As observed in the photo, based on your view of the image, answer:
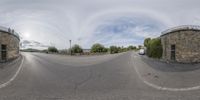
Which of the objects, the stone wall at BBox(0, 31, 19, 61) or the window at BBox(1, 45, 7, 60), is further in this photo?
the stone wall at BBox(0, 31, 19, 61)

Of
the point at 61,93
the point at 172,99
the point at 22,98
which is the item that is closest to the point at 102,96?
the point at 61,93

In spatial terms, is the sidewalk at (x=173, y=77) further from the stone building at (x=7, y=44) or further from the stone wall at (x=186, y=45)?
the stone building at (x=7, y=44)

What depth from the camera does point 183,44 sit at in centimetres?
2069

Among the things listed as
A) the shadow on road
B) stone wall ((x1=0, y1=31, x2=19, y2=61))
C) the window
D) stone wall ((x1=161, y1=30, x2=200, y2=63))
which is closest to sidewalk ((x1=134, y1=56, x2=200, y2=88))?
the shadow on road

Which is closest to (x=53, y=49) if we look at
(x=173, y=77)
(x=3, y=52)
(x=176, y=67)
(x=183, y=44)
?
(x=3, y=52)

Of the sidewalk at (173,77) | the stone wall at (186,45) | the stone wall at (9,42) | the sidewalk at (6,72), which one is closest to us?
the sidewalk at (173,77)

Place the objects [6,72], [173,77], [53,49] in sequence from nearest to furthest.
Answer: [173,77]
[6,72]
[53,49]

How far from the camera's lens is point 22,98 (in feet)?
22.2

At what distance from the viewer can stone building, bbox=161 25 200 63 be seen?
63.6ft

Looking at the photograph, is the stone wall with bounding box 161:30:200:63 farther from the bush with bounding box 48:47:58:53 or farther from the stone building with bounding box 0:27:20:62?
the bush with bounding box 48:47:58:53

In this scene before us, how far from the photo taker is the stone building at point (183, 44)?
19375mm

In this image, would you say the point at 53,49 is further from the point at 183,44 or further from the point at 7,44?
the point at 183,44

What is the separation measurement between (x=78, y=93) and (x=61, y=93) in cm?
69

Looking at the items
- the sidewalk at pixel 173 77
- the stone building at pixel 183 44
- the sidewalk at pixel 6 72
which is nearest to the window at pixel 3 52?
the sidewalk at pixel 6 72
